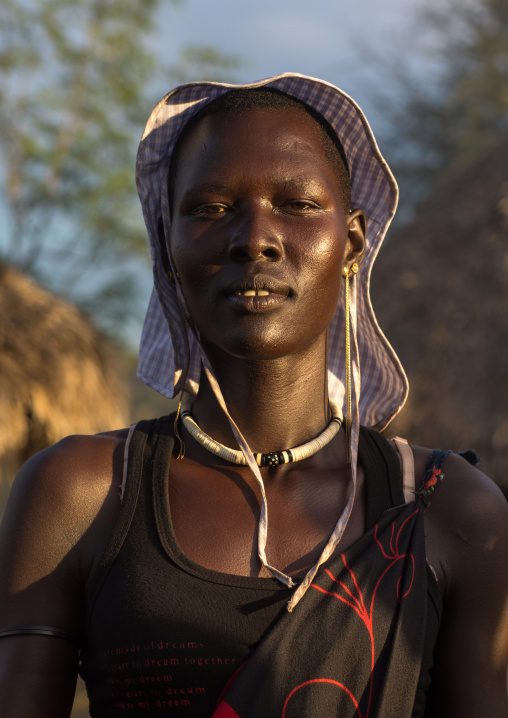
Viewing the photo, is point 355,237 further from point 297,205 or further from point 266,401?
point 266,401

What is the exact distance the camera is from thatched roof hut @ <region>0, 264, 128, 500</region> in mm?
7172

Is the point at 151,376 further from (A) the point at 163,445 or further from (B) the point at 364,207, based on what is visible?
(B) the point at 364,207

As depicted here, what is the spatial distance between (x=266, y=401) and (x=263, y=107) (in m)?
0.64

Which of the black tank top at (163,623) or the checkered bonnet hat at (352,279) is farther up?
the checkered bonnet hat at (352,279)

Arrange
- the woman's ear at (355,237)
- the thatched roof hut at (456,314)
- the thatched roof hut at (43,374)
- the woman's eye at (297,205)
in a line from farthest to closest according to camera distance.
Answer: the thatched roof hut at (43,374) < the thatched roof hut at (456,314) < the woman's ear at (355,237) < the woman's eye at (297,205)

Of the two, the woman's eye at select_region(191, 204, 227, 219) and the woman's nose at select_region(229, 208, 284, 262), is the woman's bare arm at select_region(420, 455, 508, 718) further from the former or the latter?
the woman's eye at select_region(191, 204, 227, 219)

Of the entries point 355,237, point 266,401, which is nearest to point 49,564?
point 266,401

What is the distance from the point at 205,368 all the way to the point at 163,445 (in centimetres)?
21

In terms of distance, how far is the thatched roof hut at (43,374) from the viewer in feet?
23.5

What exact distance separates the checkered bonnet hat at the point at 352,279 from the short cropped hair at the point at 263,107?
0.02m

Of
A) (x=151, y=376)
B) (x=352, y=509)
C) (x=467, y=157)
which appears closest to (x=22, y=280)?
(x=151, y=376)

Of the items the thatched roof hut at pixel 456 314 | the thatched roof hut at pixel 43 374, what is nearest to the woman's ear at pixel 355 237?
the thatched roof hut at pixel 456 314

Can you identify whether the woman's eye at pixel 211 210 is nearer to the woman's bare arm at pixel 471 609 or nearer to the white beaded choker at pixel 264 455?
the white beaded choker at pixel 264 455

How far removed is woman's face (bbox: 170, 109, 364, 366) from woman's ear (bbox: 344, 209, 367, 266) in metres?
0.16
